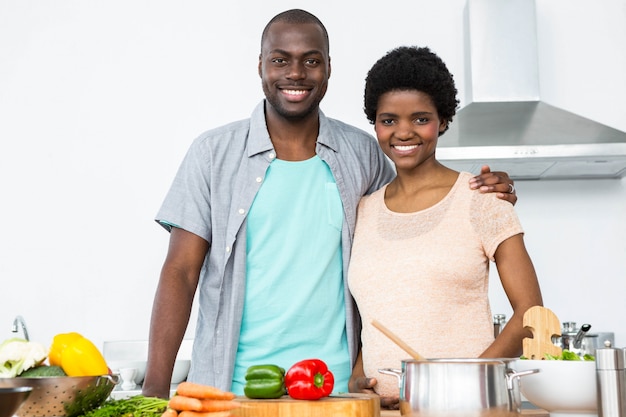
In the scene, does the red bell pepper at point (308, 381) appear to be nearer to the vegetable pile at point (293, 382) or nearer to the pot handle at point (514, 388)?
the vegetable pile at point (293, 382)

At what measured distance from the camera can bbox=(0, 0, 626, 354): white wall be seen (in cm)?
394

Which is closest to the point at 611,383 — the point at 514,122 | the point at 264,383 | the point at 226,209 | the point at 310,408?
the point at 310,408

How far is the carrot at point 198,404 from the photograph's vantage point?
1.27 m

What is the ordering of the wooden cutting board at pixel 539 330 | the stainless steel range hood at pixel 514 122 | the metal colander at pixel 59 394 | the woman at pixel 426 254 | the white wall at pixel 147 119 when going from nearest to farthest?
the metal colander at pixel 59 394
the wooden cutting board at pixel 539 330
the woman at pixel 426 254
the stainless steel range hood at pixel 514 122
the white wall at pixel 147 119

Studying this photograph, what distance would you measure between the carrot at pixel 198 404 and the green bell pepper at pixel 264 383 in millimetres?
122

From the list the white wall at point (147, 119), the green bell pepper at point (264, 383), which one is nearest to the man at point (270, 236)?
the green bell pepper at point (264, 383)

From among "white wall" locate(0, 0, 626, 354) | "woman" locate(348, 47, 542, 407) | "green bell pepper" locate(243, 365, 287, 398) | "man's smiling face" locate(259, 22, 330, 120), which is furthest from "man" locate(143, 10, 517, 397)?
"white wall" locate(0, 0, 626, 354)

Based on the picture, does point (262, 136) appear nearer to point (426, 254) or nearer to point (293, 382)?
point (426, 254)

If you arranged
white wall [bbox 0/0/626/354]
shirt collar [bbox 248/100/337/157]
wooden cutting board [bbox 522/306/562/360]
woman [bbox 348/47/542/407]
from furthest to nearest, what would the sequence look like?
1. white wall [bbox 0/0/626/354]
2. shirt collar [bbox 248/100/337/157]
3. woman [bbox 348/47/542/407]
4. wooden cutting board [bbox 522/306/562/360]

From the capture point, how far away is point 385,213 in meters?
1.97

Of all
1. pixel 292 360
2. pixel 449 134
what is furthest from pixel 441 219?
pixel 449 134

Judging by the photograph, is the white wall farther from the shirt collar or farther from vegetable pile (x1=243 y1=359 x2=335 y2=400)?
vegetable pile (x1=243 y1=359 x2=335 y2=400)

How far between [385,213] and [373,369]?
15.2 inches

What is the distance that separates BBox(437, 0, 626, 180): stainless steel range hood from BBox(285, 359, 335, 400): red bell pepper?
6.74 ft
